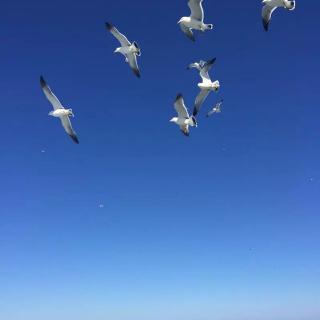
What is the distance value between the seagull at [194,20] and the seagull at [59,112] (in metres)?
6.34

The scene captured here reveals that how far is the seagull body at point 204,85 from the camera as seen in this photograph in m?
26.3

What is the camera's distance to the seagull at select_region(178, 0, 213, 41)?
76.3ft

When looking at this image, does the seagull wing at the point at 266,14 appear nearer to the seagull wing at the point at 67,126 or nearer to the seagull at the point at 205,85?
the seagull at the point at 205,85

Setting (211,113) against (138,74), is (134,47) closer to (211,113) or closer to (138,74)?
(138,74)

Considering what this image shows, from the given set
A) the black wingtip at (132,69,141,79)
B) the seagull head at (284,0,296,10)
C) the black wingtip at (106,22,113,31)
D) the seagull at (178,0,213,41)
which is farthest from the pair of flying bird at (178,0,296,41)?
the black wingtip at (106,22,113,31)

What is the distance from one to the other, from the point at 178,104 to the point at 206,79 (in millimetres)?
1767

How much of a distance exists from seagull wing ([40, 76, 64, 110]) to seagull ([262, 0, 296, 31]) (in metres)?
9.76

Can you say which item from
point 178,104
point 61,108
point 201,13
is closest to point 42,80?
point 61,108

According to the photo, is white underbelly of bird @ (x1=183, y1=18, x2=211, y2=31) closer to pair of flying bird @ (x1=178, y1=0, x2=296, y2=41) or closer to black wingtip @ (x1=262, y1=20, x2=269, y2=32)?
pair of flying bird @ (x1=178, y1=0, x2=296, y2=41)

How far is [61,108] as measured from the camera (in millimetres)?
26219

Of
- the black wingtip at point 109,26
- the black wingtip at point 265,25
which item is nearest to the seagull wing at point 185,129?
the black wingtip at point 109,26

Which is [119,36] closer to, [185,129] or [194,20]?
[194,20]

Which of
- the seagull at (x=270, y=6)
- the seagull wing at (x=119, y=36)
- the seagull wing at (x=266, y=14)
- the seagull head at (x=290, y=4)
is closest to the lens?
the seagull head at (x=290, y=4)

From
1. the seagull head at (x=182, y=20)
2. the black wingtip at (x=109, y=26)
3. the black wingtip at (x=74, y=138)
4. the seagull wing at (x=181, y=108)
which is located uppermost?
the black wingtip at (x=109, y=26)
